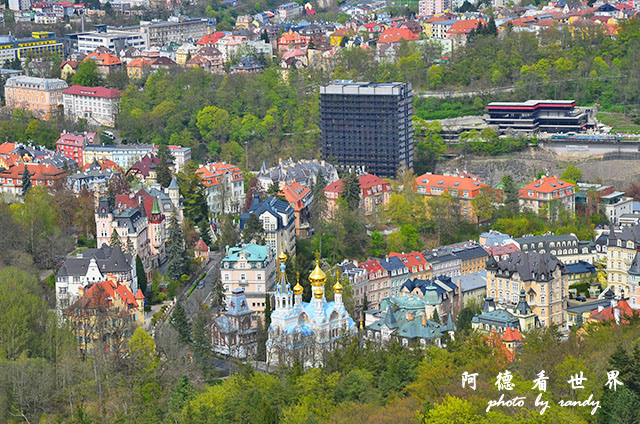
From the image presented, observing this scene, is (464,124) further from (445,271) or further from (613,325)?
(613,325)

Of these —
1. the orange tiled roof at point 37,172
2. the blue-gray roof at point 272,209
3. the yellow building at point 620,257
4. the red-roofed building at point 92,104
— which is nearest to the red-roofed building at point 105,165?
the orange tiled roof at point 37,172

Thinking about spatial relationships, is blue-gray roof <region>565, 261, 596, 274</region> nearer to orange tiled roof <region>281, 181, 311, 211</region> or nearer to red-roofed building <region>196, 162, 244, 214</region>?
orange tiled roof <region>281, 181, 311, 211</region>

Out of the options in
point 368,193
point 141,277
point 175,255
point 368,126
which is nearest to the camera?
point 141,277

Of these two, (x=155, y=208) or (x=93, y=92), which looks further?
(x=93, y=92)

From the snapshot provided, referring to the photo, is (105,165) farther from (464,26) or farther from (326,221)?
(464,26)

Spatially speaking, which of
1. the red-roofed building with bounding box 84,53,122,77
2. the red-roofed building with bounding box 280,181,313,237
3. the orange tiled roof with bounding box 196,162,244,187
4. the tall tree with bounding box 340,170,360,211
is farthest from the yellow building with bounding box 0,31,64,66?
the tall tree with bounding box 340,170,360,211

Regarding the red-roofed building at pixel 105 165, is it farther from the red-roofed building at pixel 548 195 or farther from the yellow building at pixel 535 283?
the yellow building at pixel 535 283

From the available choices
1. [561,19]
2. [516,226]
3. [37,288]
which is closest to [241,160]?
[516,226]

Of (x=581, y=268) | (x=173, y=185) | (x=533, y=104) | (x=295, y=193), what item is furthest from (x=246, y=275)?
(x=533, y=104)
